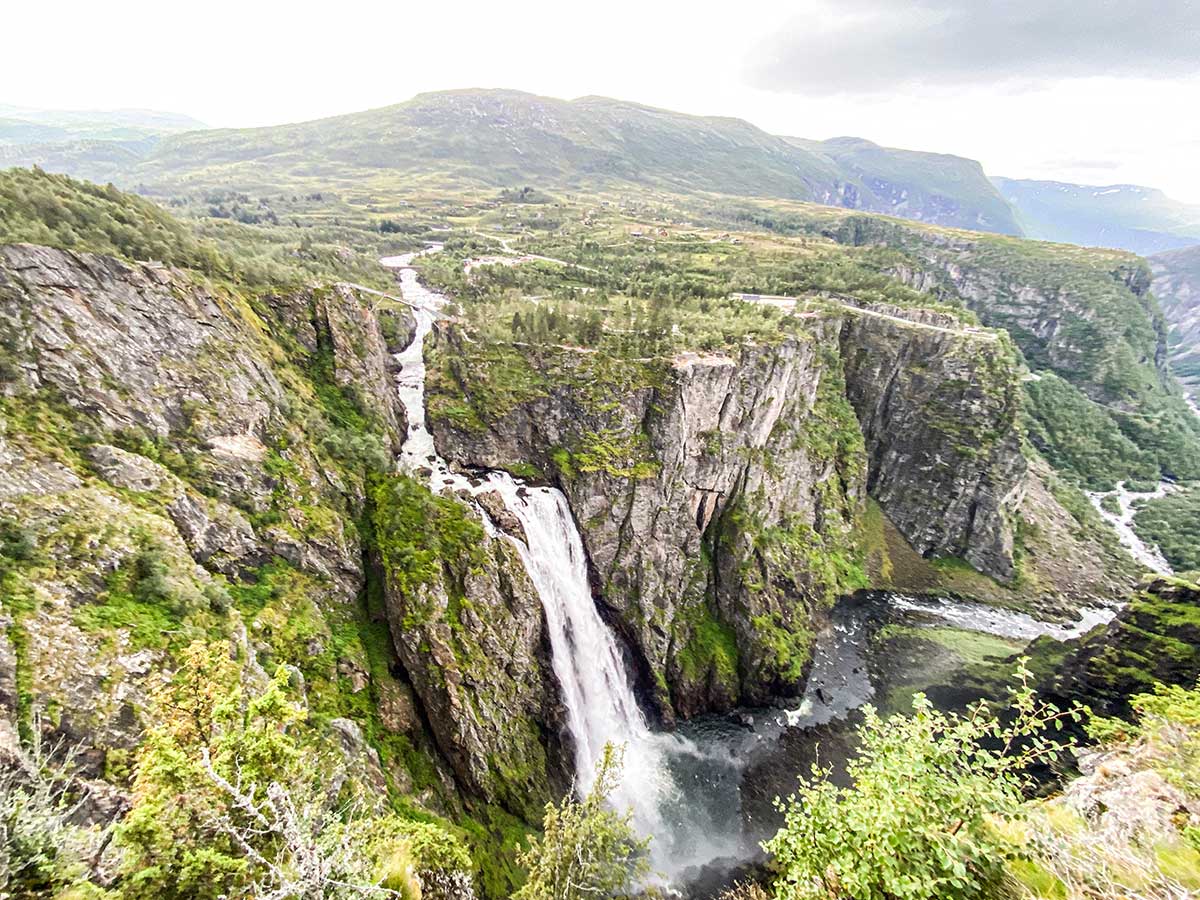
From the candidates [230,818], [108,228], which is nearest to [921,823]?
[230,818]

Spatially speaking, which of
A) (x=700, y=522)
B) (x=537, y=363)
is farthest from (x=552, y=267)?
(x=700, y=522)

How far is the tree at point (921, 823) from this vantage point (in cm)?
703

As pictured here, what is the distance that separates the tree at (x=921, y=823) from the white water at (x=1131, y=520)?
82.2 meters

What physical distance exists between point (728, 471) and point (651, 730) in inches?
875

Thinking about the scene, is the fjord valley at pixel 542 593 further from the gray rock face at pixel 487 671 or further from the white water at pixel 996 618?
the white water at pixel 996 618

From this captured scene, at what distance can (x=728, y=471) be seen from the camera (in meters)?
45.8

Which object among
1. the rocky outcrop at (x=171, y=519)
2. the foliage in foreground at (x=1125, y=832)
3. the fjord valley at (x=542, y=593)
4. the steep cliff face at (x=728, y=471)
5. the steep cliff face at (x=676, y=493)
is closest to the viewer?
the foliage in foreground at (x=1125, y=832)

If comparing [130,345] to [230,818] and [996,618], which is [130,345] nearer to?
[230,818]

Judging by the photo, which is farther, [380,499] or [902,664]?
[902,664]

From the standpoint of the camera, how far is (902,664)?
45500 mm

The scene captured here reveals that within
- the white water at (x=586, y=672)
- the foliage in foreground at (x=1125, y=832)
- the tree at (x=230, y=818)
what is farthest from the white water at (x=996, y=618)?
the tree at (x=230, y=818)

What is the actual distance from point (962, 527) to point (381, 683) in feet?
210

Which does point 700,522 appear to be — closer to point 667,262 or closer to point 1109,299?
point 667,262

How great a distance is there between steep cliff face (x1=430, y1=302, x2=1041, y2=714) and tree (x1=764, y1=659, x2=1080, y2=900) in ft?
99.2
